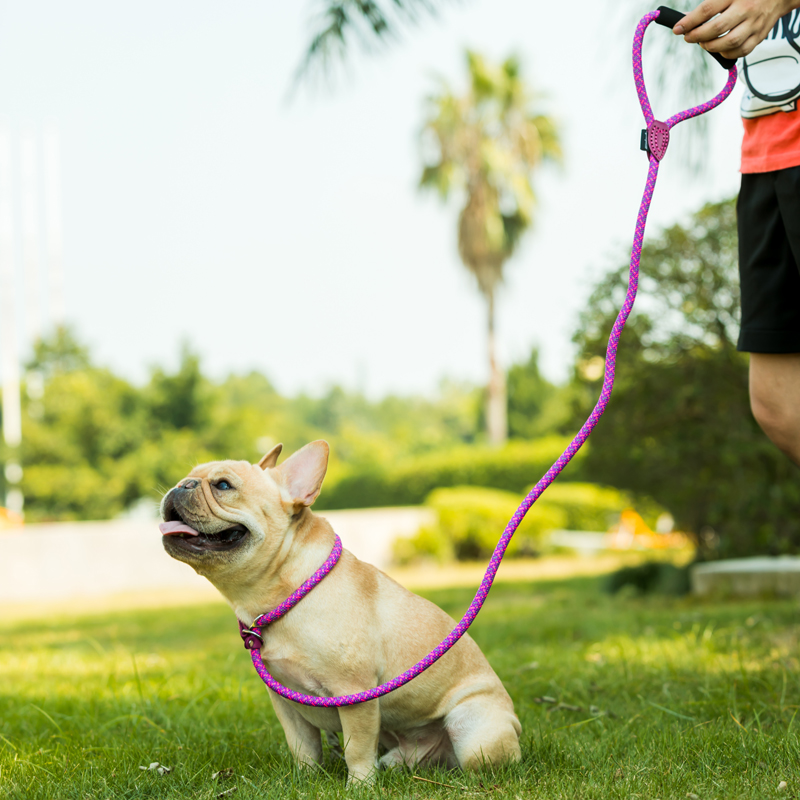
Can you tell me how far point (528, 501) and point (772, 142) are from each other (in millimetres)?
1259

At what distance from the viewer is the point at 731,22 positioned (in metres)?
1.99

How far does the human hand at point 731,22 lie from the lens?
199 centimetres

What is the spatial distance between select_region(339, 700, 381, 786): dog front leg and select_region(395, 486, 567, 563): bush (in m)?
11.9

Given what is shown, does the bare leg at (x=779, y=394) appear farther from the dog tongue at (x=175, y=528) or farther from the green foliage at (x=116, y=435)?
the green foliage at (x=116, y=435)

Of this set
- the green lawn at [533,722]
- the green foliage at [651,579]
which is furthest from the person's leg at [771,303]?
the green foliage at [651,579]

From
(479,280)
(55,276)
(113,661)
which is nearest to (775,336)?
(113,661)

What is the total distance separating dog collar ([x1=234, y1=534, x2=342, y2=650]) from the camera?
210 cm

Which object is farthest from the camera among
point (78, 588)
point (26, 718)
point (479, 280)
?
point (479, 280)

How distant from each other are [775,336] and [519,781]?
1.42 metres

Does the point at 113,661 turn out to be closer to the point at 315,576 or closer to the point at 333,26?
the point at 315,576

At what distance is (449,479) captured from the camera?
70.5 feet

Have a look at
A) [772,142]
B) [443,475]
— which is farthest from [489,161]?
[772,142]

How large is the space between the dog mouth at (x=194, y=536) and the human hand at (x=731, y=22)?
5.61 ft

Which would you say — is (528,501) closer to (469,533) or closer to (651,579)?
(651,579)
